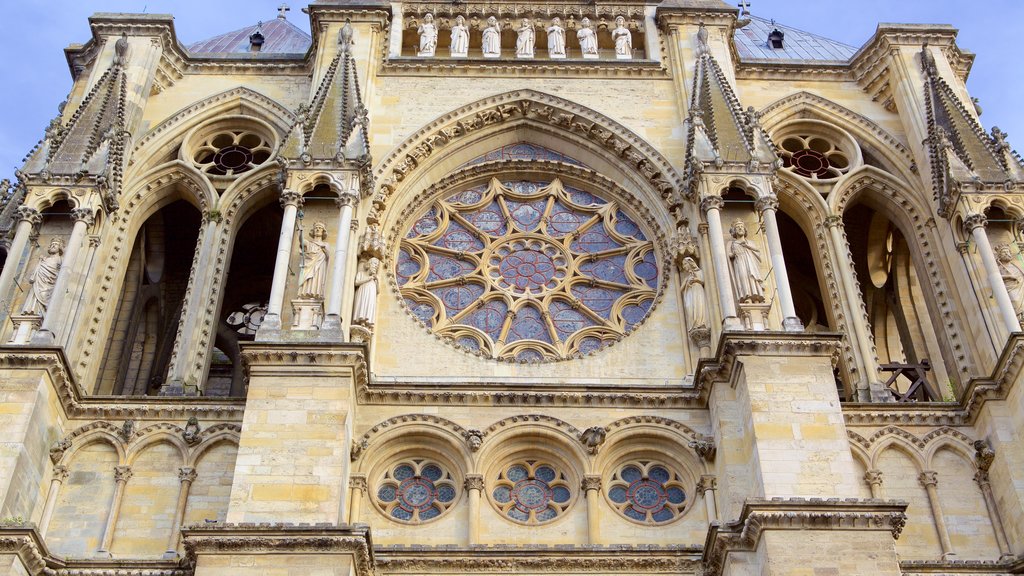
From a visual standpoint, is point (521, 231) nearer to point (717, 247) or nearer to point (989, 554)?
point (717, 247)

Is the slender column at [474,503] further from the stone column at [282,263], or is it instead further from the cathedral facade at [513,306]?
the stone column at [282,263]

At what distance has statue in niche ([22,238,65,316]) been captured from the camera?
54.3 feet

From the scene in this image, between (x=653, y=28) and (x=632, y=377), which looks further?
(x=653, y=28)

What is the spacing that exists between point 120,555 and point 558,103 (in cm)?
986

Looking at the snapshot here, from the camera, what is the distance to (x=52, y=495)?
15.5 m

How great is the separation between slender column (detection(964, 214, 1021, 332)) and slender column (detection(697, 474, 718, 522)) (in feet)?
14.2

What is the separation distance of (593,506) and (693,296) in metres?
3.68

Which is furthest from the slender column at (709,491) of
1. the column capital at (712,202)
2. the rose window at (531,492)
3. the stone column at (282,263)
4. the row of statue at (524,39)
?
the row of statue at (524,39)

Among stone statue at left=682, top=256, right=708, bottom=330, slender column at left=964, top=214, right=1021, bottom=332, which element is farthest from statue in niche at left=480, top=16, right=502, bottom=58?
slender column at left=964, top=214, right=1021, bottom=332

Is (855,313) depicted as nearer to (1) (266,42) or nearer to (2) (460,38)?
(2) (460,38)

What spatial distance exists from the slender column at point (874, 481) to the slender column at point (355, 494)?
20.3ft

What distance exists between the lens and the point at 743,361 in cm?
1569

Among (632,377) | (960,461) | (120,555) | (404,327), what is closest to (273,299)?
(404,327)

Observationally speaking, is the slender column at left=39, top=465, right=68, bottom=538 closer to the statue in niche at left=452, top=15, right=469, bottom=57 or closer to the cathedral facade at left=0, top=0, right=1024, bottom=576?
the cathedral facade at left=0, top=0, right=1024, bottom=576
